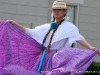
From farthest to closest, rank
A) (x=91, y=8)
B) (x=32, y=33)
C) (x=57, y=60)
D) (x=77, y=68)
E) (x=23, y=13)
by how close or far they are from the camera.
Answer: (x=91, y=8) < (x=23, y=13) < (x=32, y=33) < (x=57, y=60) < (x=77, y=68)

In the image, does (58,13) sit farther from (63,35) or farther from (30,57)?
(30,57)

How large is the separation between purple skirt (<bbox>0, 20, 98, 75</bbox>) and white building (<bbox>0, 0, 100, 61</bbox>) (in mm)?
3591

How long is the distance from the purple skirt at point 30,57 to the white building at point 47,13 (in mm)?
3591

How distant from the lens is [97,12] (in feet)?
32.8

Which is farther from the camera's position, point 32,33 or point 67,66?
point 32,33

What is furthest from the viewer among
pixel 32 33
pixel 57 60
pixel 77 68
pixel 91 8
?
pixel 91 8

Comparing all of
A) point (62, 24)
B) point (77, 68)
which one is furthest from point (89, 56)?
point (62, 24)

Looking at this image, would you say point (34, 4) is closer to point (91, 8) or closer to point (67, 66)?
point (91, 8)

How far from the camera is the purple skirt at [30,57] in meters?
4.06

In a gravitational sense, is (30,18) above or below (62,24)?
below

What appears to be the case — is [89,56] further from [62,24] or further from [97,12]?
[97,12]

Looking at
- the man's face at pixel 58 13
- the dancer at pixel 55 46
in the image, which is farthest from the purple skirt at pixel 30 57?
the man's face at pixel 58 13

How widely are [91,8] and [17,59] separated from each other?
5757 millimetres

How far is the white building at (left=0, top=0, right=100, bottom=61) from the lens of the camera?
8148 millimetres
